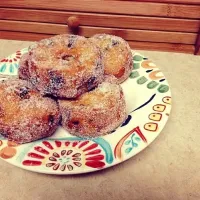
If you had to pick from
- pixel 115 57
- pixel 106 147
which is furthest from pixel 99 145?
pixel 115 57

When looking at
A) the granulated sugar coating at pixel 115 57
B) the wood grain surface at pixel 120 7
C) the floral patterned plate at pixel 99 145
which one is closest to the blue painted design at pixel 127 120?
the floral patterned plate at pixel 99 145

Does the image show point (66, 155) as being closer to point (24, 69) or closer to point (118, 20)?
point (24, 69)

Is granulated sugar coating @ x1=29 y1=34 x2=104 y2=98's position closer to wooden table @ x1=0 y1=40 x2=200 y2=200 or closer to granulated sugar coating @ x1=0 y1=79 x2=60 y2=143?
granulated sugar coating @ x1=0 y1=79 x2=60 y2=143

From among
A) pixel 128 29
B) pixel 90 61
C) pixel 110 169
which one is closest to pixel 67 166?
pixel 110 169

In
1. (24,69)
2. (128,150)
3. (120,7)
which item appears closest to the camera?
(128,150)

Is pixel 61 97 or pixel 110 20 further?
pixel 110 20

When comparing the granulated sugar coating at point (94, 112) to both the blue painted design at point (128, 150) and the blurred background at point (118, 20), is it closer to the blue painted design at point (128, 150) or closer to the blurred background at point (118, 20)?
the blue painted design at point (128, 150)

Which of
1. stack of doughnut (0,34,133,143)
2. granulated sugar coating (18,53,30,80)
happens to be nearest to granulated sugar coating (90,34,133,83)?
stack of doughnut (0,34,133,143)
